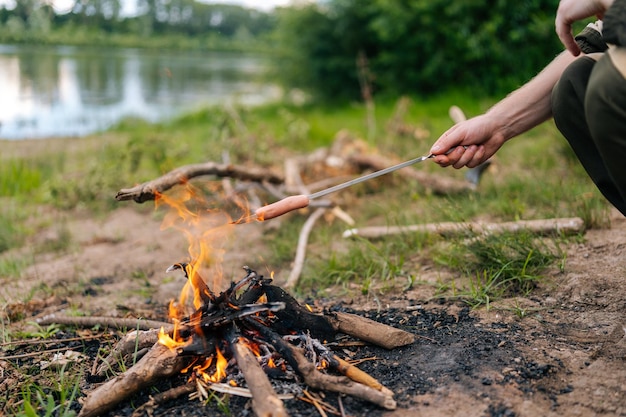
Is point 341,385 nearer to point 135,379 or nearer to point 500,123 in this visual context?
point 135,379

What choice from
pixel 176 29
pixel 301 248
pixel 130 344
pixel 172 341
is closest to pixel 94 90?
pixel 301 248

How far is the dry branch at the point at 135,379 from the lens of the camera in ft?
7.50

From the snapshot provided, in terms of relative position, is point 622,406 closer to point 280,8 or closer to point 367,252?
point 367,252

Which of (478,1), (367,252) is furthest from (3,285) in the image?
(478,1)

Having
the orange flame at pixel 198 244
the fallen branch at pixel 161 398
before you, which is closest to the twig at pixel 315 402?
the fallen branch at pixel 161 398

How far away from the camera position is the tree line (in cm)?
962

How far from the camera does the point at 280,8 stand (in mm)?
13320

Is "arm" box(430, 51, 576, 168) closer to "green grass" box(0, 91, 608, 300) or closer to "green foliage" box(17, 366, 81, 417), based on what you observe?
"green grass" box(0, 91, 608, 300)


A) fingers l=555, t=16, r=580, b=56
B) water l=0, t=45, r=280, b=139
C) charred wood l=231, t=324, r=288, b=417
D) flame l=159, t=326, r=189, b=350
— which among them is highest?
fingers l=555, t=16, r=580, b=56

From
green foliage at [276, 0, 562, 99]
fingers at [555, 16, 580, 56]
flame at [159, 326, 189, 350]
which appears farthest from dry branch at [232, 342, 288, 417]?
green foliage at [276, 0, 562, 99]

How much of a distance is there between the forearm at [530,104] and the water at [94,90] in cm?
554

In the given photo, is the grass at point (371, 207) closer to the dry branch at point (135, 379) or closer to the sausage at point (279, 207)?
the dry branch at point (135, 379)

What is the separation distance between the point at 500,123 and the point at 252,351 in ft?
5.12

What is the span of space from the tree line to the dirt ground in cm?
529
